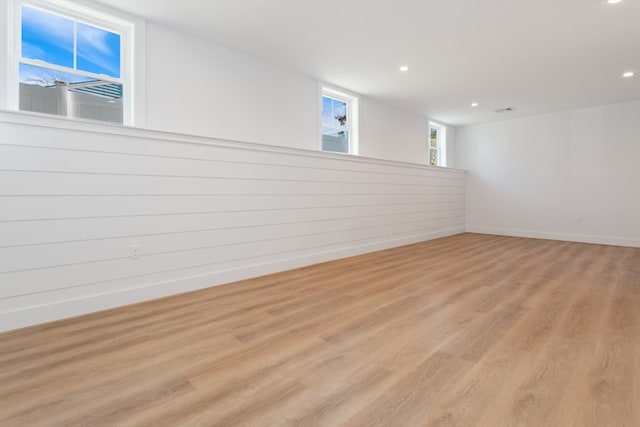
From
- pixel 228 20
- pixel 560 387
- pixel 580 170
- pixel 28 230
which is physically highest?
pixel 228 20

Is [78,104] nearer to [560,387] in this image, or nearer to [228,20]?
[228,20]

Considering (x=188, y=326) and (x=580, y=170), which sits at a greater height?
(x=580, y=170)

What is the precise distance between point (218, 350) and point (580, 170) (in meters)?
7.28

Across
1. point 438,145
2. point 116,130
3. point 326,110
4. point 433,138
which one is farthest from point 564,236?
point 116,130

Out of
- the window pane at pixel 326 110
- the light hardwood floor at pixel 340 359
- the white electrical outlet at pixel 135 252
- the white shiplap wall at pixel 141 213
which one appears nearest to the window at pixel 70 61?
the white shiplap wall at pixel 141 213

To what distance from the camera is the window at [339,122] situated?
4758 millimetres

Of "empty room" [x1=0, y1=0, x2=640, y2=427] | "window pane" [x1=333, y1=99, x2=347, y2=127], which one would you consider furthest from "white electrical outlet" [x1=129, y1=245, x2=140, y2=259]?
"window pane" [x1=333, y1=99, x2=347, y2=127]

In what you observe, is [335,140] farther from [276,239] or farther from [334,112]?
[276,239]

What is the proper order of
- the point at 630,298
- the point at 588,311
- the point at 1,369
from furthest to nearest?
the point at 630,298 < the point at 588,311 < the point at 1,369

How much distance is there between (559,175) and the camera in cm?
623

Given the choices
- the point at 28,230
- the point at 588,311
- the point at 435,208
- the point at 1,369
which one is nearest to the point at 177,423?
the point at 1,369

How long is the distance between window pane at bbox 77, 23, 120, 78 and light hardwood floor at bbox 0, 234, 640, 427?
2173 millimetres

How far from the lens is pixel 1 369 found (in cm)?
160

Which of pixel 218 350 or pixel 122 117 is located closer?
pixel 218 350
